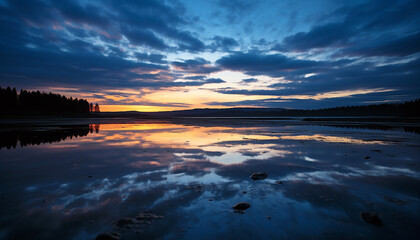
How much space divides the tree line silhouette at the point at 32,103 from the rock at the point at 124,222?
89274 millimetres

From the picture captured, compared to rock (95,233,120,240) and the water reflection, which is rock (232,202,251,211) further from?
the water reflection

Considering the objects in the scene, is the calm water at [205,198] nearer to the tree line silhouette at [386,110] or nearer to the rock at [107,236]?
the rock at [107,236]

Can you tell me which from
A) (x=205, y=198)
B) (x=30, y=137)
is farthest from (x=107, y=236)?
(x=30, y=137)

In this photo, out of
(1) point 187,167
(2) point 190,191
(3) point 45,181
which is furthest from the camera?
(1) point 187,167

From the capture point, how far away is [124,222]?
3.96m

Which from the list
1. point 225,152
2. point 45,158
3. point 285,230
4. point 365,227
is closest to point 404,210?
point 365,227

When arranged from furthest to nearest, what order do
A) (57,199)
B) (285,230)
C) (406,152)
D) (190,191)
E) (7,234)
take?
(406,152) < (190,191) < (57,199) < (285,230) < (7,234)

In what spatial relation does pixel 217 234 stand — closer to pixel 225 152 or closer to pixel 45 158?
pixel 225 152

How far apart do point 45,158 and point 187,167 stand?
23.8ft

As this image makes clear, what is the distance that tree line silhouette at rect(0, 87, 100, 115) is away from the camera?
70.0 metres

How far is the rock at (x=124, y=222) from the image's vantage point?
3854 mm

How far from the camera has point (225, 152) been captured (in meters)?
11.3

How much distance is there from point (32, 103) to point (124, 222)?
348 ft

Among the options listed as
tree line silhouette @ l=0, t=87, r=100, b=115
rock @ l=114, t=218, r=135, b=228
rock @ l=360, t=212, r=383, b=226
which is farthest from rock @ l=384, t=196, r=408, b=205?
tree line silhouette @ l=0, t=87, r=100, b=115
